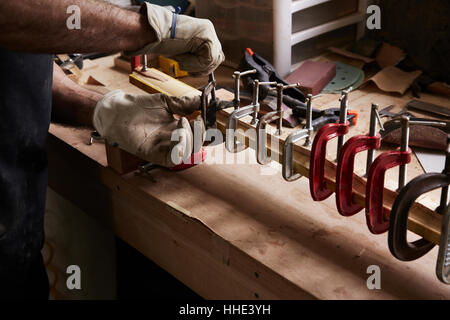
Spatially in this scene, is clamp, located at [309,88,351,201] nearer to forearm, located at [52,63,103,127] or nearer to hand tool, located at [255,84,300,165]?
hand tool, located at [255,84,300,165]

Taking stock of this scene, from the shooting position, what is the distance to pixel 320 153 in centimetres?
110

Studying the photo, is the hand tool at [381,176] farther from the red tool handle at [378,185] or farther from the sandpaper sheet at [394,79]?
the sandpaper sheet at [394,79]

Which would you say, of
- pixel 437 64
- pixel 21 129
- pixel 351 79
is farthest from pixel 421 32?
pixel 21 129

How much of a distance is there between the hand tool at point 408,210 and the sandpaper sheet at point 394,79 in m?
Result: 0.88

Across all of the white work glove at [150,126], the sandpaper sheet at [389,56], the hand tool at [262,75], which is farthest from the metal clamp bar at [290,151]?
the sandpaper sheet at [389,56]

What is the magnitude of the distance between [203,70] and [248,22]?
2.18 feet

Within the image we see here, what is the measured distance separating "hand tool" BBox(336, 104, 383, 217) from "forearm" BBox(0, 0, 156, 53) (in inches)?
19.6

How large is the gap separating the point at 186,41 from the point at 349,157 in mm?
479

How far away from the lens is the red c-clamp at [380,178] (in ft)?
3.24

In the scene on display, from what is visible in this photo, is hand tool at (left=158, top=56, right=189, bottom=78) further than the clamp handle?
Yes

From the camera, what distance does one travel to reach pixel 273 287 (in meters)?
1.06

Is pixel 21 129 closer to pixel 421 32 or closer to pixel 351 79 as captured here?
pixel 351 79

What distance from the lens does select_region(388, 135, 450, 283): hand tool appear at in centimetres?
93

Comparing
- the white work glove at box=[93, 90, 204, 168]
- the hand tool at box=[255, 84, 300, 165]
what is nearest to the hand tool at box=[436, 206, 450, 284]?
the hand tool at box=[255, 84, 300, 165]
